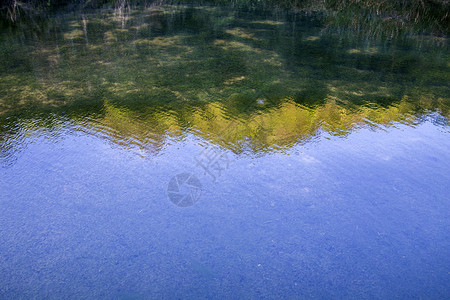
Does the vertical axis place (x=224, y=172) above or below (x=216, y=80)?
below

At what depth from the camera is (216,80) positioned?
17.7 ft

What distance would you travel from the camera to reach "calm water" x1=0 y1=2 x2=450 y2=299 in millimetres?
2594

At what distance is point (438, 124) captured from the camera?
439cm

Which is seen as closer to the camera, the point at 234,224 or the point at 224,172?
the point at 234,224

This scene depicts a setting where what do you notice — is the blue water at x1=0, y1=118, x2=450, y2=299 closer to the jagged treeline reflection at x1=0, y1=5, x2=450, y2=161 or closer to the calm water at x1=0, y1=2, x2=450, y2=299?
the calm water at x1=0, y1=2, x2=450, y2=299

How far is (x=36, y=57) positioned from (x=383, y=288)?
599cm

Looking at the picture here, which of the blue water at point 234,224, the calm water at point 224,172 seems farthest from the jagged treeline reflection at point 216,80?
the blue water at point 234,224

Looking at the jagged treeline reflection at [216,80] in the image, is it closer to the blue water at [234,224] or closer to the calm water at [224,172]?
the calm water at [224,172]

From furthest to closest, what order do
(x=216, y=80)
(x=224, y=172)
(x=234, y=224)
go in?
(x=216, y=80) < (x=224, y=172) < (x=234, y=224)

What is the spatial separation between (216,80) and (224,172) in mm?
2227

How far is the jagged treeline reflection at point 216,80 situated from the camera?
4.30 m

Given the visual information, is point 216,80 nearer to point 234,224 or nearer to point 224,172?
point 224,172

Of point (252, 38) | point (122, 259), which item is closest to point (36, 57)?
point (252, 38)

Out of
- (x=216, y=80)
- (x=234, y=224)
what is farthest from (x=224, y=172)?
(x=216, y=80)
